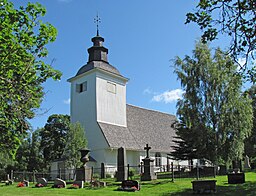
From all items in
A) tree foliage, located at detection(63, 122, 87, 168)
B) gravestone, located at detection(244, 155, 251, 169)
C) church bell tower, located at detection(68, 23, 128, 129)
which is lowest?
gravestone, located at detection(244, 155, 251, 169)

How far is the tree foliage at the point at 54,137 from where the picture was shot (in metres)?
48.3

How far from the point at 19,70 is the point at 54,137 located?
42.2 meters

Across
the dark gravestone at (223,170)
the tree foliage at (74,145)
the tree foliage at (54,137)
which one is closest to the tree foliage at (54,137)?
the tree foliage at (54,137)

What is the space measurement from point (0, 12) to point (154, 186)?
1340 centimetres

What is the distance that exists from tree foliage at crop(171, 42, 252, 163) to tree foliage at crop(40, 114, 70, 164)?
26.7m

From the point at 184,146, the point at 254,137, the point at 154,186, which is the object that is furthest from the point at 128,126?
the point at 154,186

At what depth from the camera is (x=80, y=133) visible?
102 ft

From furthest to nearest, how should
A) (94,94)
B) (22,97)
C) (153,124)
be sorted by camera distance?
(153,124) < (94,94) < (22,97)

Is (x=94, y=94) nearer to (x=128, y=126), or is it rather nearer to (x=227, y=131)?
(x=128, y=126)

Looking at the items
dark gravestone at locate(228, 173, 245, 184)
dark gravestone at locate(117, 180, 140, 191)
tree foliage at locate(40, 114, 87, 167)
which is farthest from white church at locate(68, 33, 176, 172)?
dark gravestone at locate(228, 173, 245, 184)

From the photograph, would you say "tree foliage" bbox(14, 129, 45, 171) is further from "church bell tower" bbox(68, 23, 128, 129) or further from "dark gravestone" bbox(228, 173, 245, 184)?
"dark gravestone" bbox(228, 173, 245, 184)

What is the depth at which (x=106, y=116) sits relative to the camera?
37.7 metres

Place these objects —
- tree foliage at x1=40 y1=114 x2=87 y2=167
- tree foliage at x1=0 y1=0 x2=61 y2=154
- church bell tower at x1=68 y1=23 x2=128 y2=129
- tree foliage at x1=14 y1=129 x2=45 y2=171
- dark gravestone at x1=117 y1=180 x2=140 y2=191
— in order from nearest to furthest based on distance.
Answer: tree foliage at x1=0 y1=0 x2=61 y2=154 < dark gravestone at x1=117 y1=180 x2=140 y2=191 < church bell tower at x1=68 y1=23 x2=128 y2=129 < tree foliage at x1=14 y1=129 x2=45 y2=171 < tree foliage at x1=40 y1=114 x2=87 y2=167

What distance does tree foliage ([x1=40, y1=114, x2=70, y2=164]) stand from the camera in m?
48.3
